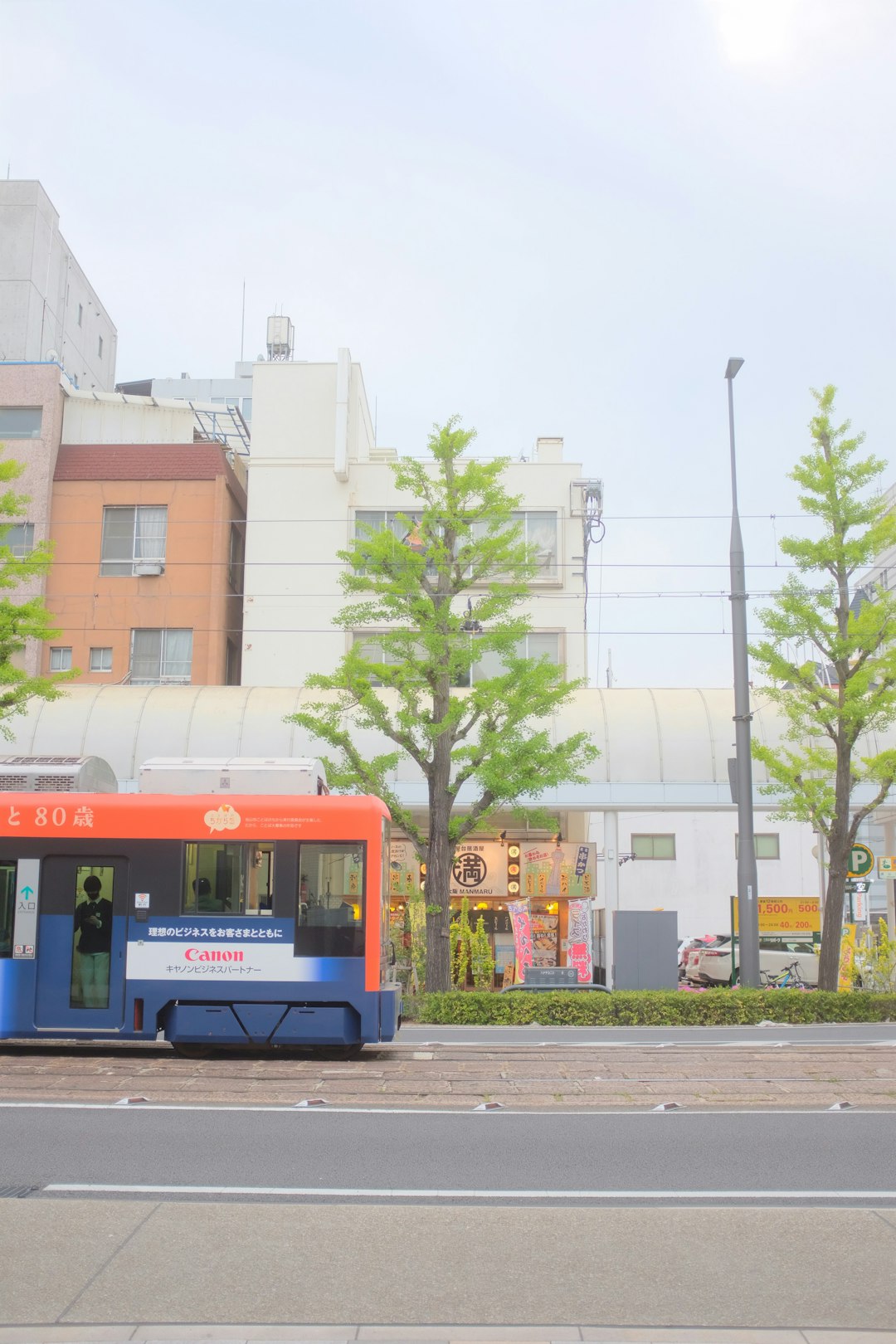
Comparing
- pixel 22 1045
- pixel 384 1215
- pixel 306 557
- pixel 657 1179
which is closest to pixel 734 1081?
pixel 657 1179

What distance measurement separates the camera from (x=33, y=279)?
45.5m

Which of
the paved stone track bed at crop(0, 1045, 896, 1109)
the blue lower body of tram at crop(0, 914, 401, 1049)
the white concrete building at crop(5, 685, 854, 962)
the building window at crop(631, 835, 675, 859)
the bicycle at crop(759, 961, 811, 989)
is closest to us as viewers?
the paved stone track bed at crop(0, 1045, 896, 1109)

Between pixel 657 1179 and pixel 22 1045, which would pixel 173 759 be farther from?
pixel 657 1179

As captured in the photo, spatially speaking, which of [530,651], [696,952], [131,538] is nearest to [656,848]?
[696,952]

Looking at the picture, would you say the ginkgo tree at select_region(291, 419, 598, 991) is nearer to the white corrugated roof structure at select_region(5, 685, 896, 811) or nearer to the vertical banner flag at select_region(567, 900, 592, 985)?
the white corrugated roof structure at select_region(5, 685, 896, 811)

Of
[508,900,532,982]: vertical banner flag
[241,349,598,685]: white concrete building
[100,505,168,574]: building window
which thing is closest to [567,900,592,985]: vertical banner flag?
[508,900,532,982]: vertical banner flag

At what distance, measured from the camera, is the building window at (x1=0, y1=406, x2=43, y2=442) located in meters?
40.2

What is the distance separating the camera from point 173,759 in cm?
1465

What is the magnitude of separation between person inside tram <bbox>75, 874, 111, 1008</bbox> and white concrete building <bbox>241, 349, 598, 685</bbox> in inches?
980

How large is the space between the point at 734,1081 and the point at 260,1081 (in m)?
4.46

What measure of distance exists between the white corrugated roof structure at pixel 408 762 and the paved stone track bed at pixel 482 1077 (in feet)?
50.8

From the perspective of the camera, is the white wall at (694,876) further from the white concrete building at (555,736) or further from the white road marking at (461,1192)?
the white road marking at (461,1192)

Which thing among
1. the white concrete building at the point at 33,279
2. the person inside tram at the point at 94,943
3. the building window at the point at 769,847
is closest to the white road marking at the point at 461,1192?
the person inside tram at the point at 94,943

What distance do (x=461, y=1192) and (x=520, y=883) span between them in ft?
83.4
